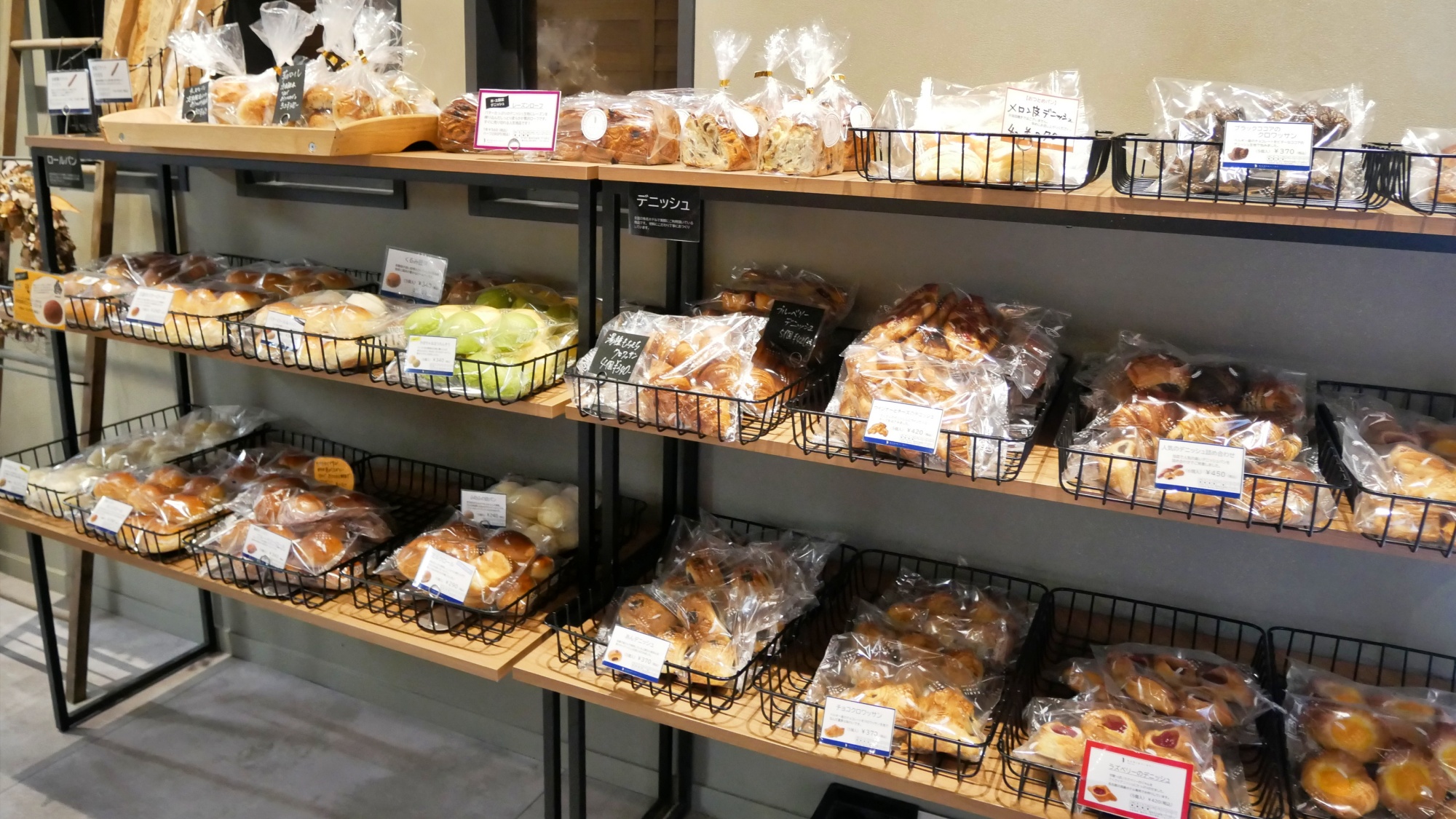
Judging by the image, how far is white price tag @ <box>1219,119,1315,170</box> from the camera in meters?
1.18

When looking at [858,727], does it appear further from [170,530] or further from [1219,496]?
[170,530]

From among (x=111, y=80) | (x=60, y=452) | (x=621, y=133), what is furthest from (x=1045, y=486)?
(x=60, y=452)

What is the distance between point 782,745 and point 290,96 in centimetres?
147

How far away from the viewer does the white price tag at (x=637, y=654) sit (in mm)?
1649

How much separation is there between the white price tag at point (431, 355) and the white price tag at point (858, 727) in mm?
871

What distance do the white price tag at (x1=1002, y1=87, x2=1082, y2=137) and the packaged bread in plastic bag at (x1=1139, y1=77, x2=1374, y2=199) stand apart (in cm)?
12

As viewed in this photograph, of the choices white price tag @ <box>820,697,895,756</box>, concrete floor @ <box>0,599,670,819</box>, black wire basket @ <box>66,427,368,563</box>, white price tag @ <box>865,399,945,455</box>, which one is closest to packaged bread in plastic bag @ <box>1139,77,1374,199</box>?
white price tag @ <box>865,399,945,455</box>

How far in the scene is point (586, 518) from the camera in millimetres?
1951

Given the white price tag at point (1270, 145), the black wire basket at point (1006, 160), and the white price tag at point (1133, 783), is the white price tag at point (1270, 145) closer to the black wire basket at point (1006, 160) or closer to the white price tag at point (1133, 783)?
the black wire basket at point (1006, 160)

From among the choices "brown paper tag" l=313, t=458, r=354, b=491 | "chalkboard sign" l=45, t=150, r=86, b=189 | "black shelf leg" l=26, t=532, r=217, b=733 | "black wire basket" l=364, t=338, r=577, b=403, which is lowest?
"black shelf leg" l=26, t=532, r=217, b=733

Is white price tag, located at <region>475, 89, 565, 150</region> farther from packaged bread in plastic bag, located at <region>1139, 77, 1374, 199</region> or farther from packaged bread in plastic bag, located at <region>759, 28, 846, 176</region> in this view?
packaged bread in plastic bag, located at <region>1139, 77, 1374, 199</region>

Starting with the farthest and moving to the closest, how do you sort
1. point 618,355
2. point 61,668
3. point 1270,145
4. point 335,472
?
point 61,668 < point 335,472 < point 618,355 < point 1270,145

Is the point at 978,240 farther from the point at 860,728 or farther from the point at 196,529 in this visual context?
the point at 196,529

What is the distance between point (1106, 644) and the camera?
1.81 m
